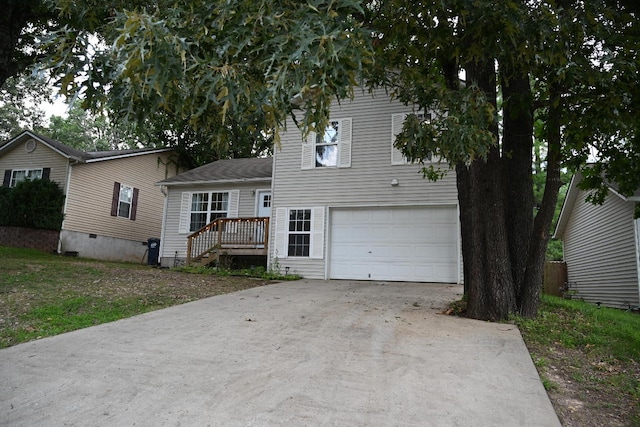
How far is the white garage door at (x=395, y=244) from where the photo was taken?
1128 centimetres

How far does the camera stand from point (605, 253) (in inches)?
488

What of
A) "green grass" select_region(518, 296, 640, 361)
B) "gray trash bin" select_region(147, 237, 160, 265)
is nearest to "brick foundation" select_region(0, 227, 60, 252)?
"gray trash bin" select_region(147, 237, 160, 265)

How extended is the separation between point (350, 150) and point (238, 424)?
9976 mm

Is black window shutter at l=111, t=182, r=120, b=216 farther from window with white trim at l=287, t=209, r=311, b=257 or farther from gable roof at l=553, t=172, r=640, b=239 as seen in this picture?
gable roof at l=553, t=172, r=640, b=239

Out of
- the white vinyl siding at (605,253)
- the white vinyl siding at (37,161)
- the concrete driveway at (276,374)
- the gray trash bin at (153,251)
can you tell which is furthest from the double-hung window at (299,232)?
the white vinyl siding at (37,161)

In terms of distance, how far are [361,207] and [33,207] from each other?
11.9m

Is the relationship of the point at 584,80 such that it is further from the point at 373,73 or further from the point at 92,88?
the point at 92,88

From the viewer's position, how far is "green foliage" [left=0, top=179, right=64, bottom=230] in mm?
15586

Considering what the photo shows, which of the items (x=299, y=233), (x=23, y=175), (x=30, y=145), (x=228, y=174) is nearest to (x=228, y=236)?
(x=299, y=233)

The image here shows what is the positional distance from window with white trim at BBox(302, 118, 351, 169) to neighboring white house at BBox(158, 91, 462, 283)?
0.09ft

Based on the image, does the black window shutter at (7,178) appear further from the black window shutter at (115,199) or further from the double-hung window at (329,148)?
the double-hung window at (329,148)

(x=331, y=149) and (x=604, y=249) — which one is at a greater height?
(x=331, y=149)

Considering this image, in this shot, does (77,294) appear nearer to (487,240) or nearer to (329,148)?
(487,240)

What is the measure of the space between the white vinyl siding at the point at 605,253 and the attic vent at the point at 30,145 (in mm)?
19833
